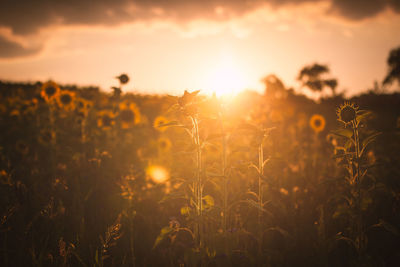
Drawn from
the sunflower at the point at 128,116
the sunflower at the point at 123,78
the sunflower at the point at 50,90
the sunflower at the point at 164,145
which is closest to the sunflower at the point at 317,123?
the sunflower at the point at 164,145

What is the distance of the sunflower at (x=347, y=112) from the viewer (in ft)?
6.59

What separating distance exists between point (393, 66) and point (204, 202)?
49666mm

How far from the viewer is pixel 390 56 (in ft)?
137

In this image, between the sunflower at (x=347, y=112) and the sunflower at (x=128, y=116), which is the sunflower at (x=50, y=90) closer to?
the sunflower at (x=128, y=116)

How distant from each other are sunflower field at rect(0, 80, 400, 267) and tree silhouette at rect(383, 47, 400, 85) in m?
44.9

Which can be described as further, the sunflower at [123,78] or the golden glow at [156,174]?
the sunflower at [123,78]

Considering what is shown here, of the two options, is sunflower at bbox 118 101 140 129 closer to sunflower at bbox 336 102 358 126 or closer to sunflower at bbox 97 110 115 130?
sunflower at bbox 97 110 115 130

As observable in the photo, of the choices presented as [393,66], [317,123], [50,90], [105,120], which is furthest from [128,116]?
[393,66]

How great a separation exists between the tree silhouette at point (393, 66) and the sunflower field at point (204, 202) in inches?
1767

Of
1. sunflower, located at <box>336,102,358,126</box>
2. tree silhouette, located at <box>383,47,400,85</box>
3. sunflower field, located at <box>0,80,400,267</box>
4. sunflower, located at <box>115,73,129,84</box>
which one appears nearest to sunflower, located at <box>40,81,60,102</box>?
sunflower field, located at <box>0,80,400,267</box>

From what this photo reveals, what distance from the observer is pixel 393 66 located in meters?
41.0

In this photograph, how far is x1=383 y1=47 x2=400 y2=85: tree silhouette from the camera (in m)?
40.2

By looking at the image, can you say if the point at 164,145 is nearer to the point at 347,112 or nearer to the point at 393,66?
the point at 347,112

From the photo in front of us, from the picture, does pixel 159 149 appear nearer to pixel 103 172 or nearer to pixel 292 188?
pixel 103 172
